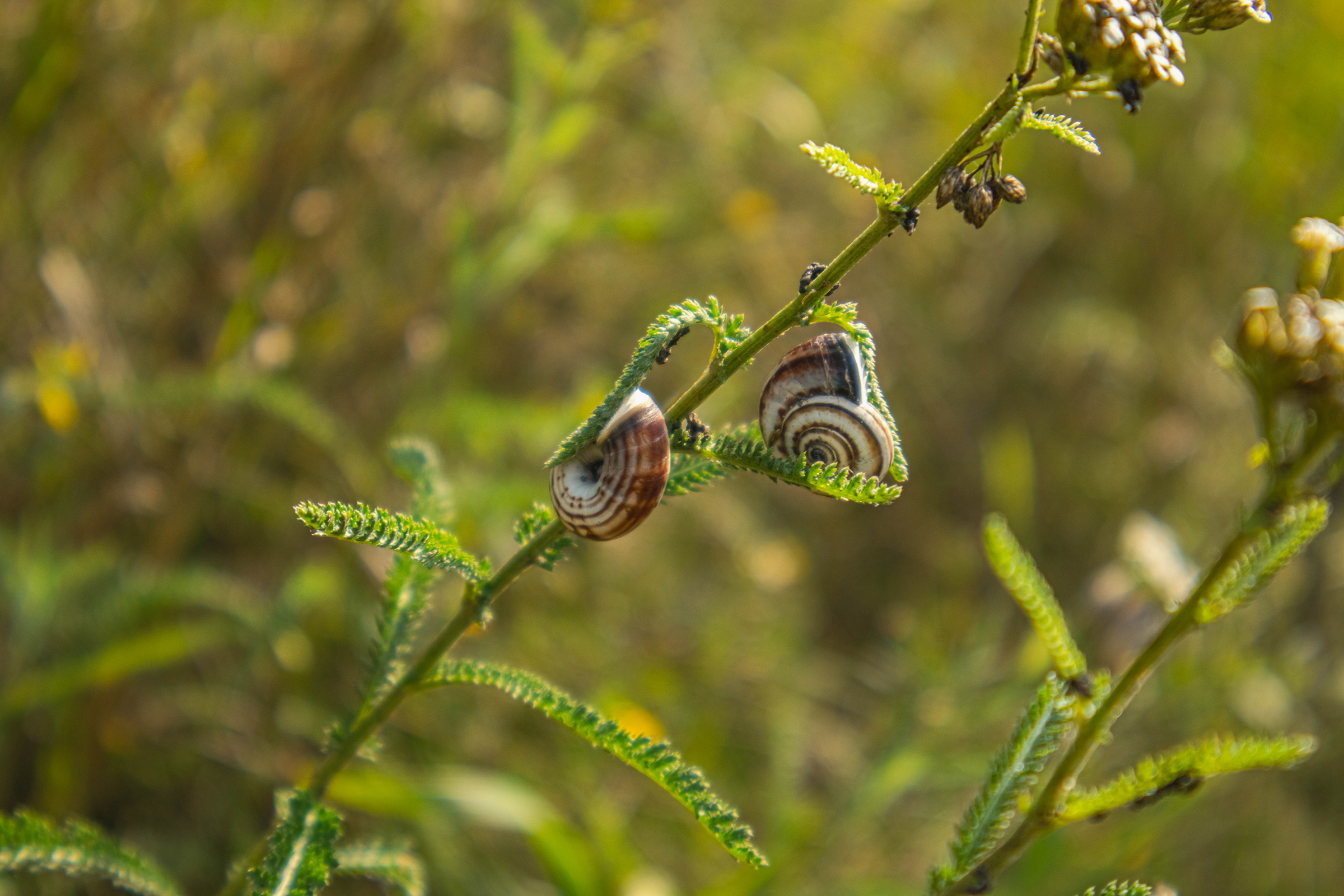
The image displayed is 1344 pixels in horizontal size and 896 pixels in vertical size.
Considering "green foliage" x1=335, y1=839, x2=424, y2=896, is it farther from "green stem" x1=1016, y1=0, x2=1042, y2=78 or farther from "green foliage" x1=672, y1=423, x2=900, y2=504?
"green stem" x1=1016, y1=0, x2=1042, y2=78

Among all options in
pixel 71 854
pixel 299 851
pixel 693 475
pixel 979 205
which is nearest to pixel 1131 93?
pixel 979 205

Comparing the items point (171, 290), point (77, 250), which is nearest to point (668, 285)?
point (171, 290)

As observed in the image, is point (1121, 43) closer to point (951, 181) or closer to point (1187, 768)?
point (951, 181)

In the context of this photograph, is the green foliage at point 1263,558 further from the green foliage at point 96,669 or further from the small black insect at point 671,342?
the green foliage at point 96,669

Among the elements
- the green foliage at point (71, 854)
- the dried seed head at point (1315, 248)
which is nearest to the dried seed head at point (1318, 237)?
the dried seed head at point (1315, 248)

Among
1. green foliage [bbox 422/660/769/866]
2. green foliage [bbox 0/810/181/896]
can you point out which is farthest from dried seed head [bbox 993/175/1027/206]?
green foliage [bbox 0/810/181/896]

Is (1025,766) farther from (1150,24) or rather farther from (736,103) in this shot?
(736,103)
